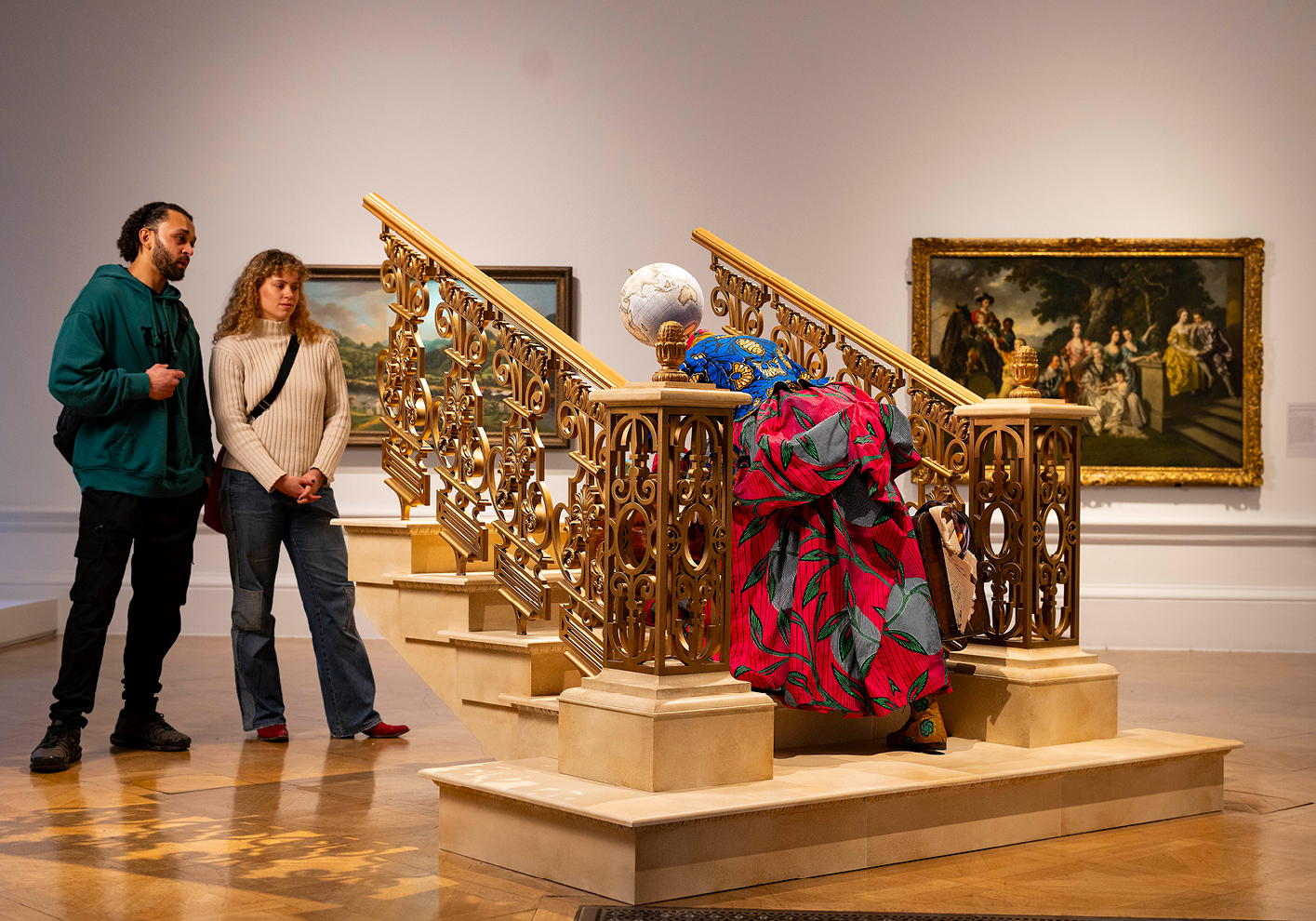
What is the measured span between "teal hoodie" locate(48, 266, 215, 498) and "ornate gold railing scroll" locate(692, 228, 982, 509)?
1.95 meters

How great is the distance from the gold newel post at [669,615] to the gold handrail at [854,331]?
128 centimetres

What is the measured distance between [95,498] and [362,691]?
120cm

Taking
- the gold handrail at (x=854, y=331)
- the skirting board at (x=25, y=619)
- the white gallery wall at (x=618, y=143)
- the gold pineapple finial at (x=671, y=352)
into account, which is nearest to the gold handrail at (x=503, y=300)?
the gold pineapple finial at (x=671, y=352)

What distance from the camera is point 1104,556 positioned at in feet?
28.6

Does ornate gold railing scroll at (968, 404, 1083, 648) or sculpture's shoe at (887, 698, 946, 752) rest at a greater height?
ornate gold railing scroll at (968, 404, 1083, 648)

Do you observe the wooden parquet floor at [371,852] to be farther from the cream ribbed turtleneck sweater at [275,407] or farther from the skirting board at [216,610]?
the skirting board at [216,610]

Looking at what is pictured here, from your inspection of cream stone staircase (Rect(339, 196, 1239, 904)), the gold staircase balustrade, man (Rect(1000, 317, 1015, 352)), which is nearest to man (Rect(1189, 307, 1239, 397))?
man (Rect(1000, 317, 1015, 352))

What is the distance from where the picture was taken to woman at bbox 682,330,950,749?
371 cm

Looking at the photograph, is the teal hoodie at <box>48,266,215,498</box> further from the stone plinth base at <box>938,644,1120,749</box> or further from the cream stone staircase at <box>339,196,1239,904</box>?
the stone plinth base at <box>938,644,1120,749</box>

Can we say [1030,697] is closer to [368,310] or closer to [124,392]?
[124,392]

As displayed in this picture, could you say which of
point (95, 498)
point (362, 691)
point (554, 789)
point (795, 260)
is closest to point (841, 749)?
point (554, 789)

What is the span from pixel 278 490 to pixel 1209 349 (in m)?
6.12

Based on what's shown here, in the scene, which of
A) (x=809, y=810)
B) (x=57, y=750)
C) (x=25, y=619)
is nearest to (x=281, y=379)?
(x=57, y=750)

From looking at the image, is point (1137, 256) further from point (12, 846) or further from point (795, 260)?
point (12, 846)
